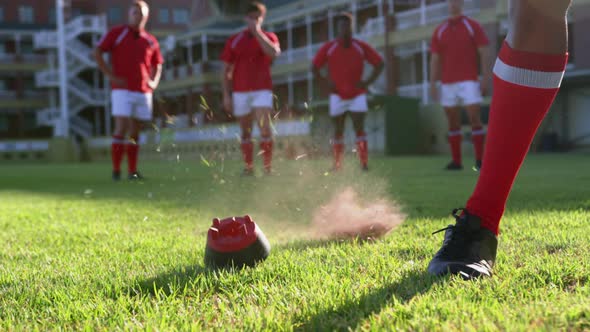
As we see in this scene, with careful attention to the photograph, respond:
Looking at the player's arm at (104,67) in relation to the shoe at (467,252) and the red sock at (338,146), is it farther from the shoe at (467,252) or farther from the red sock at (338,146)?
the shoe at (467,252)

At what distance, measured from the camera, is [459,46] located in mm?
8930

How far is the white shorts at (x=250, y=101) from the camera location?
8.86m

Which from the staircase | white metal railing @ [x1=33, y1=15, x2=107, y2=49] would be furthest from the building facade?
white metal railing @ [x1=33, y1=15, x2=107, y2=49]

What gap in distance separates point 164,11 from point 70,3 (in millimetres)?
7880

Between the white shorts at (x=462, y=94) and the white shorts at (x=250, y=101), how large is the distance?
2.45 m

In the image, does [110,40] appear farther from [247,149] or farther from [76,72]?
[76,72]

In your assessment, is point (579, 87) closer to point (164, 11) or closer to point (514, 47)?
point (514, 47)

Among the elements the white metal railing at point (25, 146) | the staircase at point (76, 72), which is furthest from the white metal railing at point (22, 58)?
the white metal railing at point (25, 146)

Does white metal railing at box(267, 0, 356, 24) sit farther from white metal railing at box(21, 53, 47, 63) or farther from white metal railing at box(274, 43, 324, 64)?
white metal railing at box(21, 53, 47, 63)

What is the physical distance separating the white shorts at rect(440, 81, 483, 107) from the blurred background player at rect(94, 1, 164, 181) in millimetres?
3945

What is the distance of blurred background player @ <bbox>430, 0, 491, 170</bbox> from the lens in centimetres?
885

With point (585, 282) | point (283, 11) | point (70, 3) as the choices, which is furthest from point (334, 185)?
point (70, 3)

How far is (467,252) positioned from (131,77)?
7.24 metres

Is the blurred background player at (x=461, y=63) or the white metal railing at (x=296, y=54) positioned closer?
the blurred background player at (x=461, y=63)
